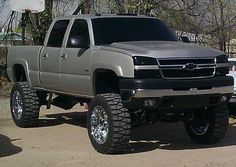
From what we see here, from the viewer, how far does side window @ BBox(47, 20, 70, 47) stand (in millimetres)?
10388

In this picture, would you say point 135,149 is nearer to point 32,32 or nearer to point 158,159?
point 158,159

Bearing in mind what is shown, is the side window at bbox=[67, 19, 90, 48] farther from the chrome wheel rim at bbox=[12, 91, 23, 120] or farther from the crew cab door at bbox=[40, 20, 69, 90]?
the chrome wheel rim at bbox=[12, 91, 23, 120]

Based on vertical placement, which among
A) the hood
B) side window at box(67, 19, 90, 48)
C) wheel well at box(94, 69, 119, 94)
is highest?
side window at box(67, 19, 90, 48)

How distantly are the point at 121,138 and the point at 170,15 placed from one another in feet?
35.9

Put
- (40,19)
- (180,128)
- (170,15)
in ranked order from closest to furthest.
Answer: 1. (180,128)
2. (170,15)
3. (40,19)

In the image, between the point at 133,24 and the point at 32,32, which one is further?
the point at 32,32

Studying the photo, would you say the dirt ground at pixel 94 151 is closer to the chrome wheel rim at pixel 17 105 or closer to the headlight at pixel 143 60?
the chrome wheel rim at pixel 17 105

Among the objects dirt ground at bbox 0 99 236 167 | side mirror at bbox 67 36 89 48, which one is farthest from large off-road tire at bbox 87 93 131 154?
side mirror at bbox 67 36 89 48

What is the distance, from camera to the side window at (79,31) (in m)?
9.45

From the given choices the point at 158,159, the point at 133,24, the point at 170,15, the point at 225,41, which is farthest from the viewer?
the point at 225,41

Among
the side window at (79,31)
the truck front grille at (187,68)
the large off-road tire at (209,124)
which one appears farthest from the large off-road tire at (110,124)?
the large off-road tire at (209,124)

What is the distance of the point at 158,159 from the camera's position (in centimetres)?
814

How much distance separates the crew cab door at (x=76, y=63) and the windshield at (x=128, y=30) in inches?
9.5

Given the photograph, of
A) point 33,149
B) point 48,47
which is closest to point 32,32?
point 48,47
